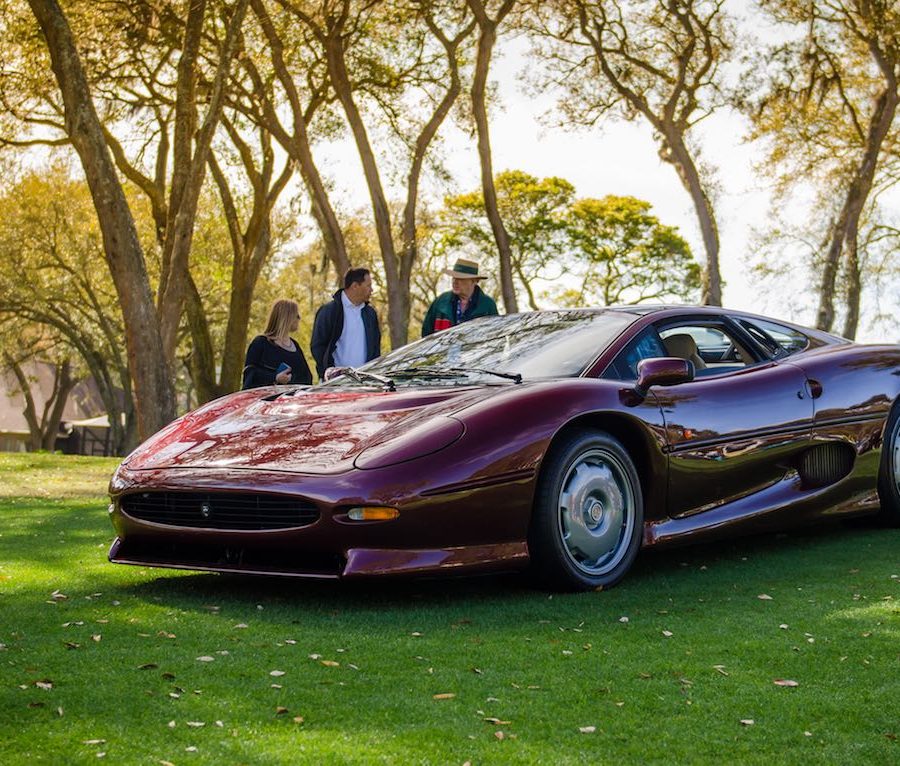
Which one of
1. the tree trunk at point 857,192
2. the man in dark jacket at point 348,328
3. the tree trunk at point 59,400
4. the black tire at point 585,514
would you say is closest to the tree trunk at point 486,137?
the tree trunk at point 857,192

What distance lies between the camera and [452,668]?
416 cm

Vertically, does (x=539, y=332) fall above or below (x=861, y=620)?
above

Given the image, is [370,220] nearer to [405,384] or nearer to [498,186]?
[498,186]

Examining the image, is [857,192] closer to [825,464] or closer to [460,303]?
[460,303]

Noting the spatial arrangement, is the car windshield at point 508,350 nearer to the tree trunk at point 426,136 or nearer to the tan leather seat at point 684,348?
the tan leather seat at point 684,348

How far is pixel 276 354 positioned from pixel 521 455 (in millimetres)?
4607

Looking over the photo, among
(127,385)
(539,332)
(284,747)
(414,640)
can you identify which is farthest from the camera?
(127,385)

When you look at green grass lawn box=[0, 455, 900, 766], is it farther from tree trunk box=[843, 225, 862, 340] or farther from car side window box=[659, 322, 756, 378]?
tree trunk box=[843, 225, 862, 340]

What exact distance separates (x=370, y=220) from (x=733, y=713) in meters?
40.0

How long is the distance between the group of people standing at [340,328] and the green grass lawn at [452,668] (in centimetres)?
334

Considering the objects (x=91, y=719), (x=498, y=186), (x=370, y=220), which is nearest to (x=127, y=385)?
(x=370, y=220)

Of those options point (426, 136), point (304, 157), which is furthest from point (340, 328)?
point (426, 136)

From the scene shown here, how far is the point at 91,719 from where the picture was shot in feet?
11.3

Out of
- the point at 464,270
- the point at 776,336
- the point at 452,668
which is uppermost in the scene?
the point at 464,270
